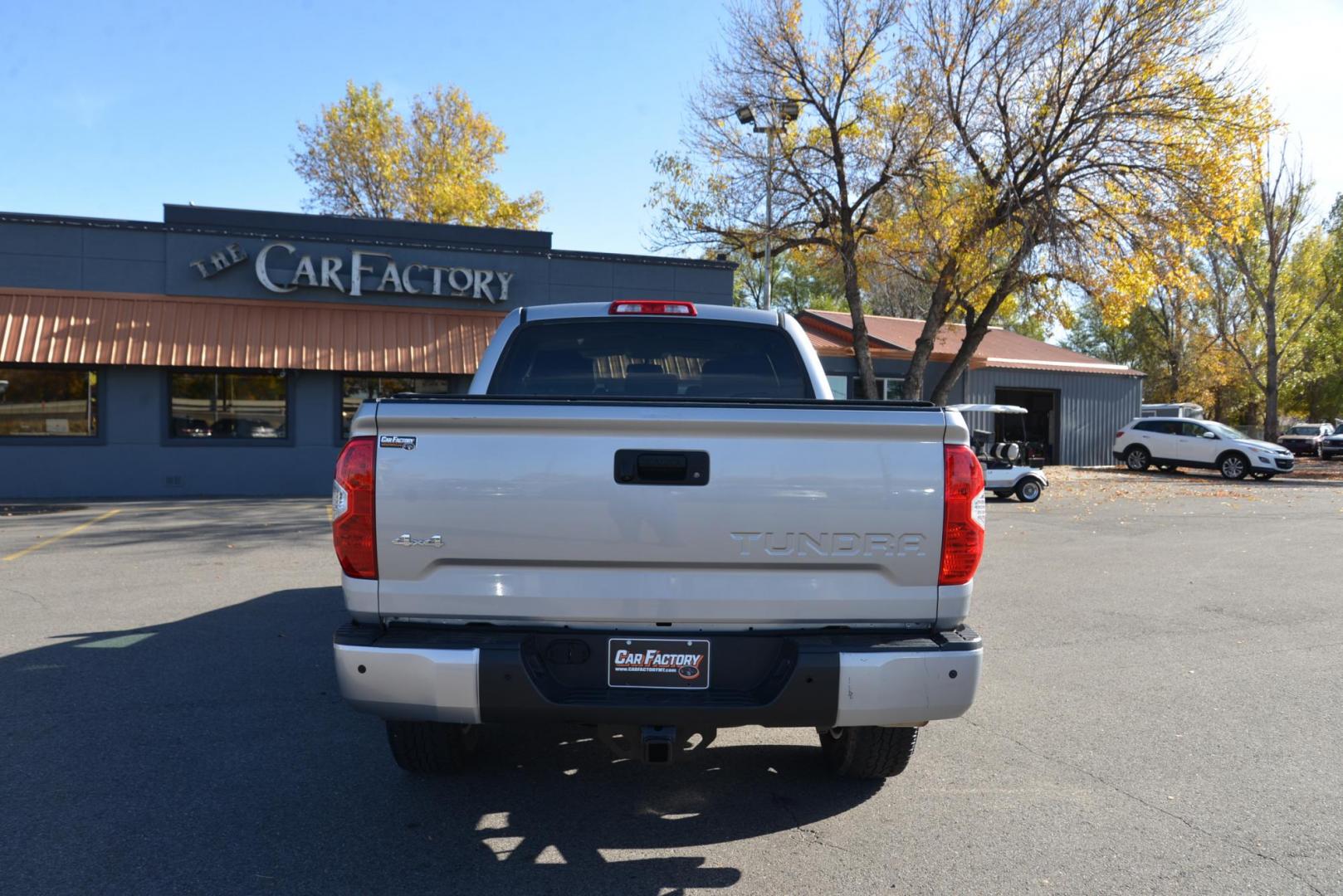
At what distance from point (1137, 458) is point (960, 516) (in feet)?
99.2

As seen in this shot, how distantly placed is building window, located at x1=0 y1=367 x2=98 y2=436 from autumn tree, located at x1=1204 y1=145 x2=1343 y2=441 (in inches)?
1261

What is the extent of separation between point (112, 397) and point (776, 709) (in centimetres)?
1763

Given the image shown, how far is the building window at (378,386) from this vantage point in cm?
1838

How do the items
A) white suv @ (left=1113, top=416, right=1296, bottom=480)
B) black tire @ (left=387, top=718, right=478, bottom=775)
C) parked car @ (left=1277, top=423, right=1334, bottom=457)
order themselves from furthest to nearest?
parked car @ (left=1277, top=423, right=1334, bottom=457)
white suv @ (left=1113, top=416, right=1296, bottom=480)
black tire @ (left=387, top=718, right=478, bottom=775)

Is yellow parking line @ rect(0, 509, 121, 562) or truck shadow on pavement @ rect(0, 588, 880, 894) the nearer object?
truck shadow on pavement @ rect(0, 588, 880, 894)

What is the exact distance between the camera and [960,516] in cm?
306

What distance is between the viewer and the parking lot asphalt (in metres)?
3.26

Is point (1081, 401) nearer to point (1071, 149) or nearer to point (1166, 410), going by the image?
point (1166, 410)

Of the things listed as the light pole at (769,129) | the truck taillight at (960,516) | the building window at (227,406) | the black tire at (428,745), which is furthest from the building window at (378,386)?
the truck taillight at (960,516)

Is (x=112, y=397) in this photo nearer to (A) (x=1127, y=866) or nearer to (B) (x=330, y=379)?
(B) (x=330, y=379)

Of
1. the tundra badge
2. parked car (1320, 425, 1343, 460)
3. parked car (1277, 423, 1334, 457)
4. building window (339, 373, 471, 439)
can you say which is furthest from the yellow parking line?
parked car (1277, 423, 1334, 457)

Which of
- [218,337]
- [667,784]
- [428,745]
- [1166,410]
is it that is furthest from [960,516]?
[1166,410]

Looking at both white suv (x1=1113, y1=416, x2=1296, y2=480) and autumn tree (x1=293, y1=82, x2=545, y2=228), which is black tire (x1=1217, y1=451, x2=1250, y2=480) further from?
autumn tree (x1=293, y1=82, x2=545, y2=228)

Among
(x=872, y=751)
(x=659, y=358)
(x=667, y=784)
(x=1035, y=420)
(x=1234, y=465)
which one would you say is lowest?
(x=667, y=784)
